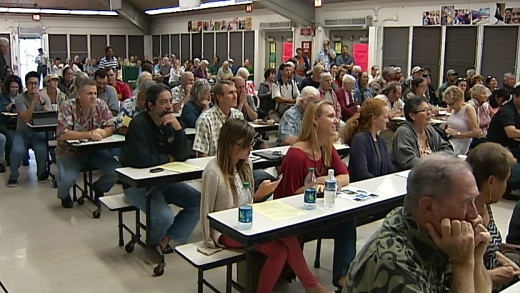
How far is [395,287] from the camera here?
147 centimetres

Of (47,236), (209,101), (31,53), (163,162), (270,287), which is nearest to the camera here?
(270,287)

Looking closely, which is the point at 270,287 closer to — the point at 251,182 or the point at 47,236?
the point at 251,182

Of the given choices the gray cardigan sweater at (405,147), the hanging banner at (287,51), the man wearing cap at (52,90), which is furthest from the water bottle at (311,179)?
the hanging banner at (287,51)

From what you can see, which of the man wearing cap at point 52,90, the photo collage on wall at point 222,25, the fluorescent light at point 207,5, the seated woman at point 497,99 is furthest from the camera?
the photo collage on wall at point 222,25

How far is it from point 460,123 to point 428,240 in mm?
4996

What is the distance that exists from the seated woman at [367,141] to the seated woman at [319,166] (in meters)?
0.29

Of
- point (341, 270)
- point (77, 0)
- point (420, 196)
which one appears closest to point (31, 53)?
point (77, 0)

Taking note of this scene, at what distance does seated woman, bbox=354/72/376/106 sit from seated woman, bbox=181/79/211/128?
3.28 meters

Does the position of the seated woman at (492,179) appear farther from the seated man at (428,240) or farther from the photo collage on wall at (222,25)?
the photo collage on wall at (222,25)

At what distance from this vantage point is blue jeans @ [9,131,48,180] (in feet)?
19.6

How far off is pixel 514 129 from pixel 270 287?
12.0 feet

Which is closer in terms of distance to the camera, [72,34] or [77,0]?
[77,0]

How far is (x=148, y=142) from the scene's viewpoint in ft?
12.6

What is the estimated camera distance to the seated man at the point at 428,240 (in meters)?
1.48
